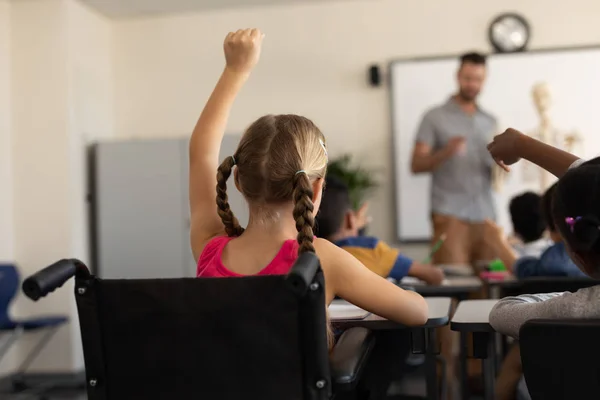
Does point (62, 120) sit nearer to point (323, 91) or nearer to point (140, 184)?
point (140, 184)

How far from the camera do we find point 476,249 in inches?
203

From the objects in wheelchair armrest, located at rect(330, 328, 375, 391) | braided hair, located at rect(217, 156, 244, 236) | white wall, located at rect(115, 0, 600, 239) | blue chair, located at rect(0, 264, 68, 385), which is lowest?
blue chair, located at rect(0, 264, 68, 385)

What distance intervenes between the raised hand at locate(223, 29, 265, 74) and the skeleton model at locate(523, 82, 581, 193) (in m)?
4.67

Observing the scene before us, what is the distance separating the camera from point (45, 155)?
19.8ft

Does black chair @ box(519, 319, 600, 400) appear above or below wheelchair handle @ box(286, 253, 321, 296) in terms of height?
below

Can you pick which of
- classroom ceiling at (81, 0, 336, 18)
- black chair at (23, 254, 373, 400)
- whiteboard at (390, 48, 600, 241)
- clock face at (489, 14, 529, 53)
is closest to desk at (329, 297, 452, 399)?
black chair at (23, 254, 373, 400)

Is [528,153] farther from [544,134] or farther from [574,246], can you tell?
[544,134]

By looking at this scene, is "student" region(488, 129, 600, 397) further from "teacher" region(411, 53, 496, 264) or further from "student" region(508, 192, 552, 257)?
"teacher" region(411, 53, 496, 264)

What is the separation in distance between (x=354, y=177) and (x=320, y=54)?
43.5 inches

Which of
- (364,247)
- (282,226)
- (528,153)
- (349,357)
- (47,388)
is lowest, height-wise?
(47,388)

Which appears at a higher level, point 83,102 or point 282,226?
point 83,102

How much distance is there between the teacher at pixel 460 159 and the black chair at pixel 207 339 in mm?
3951

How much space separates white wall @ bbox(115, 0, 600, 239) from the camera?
20.9 feet

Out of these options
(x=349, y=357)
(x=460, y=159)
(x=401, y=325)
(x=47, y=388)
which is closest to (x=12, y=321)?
(x=47, y=388)
